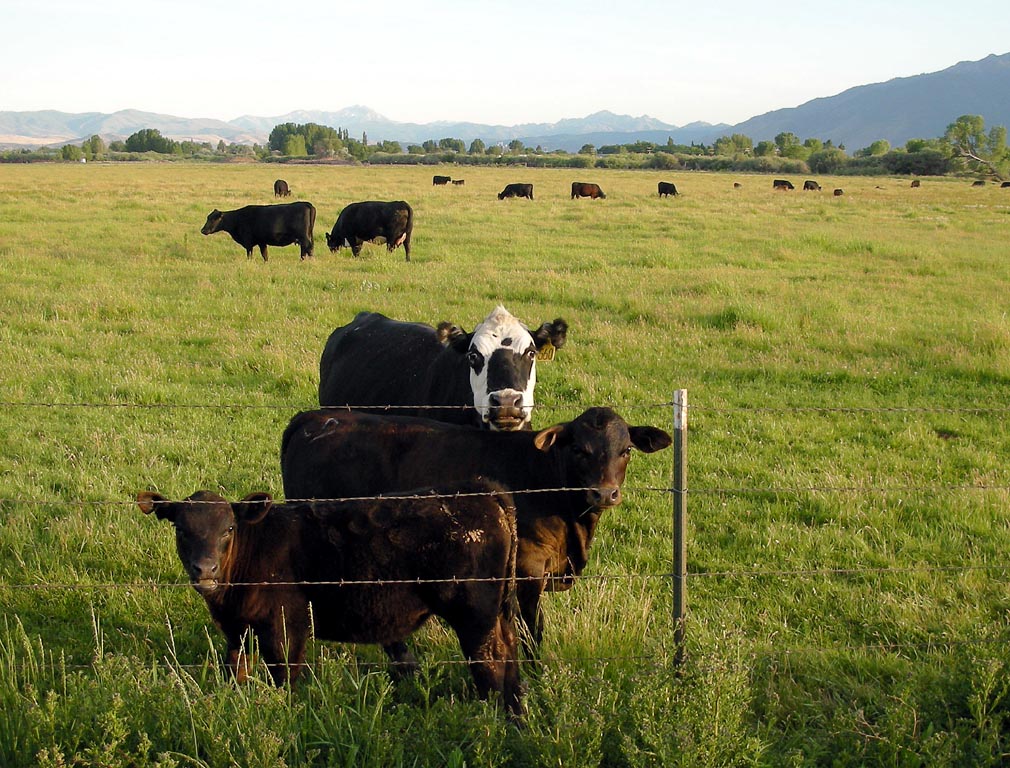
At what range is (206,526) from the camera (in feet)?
12.9

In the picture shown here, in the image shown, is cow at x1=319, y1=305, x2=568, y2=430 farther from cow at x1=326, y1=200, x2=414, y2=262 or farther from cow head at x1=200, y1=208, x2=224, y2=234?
cow head at x1=200, y1=208, x2=224, y2=234

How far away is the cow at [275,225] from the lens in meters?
22.1

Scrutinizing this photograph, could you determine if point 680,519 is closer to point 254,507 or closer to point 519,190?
point 254,507

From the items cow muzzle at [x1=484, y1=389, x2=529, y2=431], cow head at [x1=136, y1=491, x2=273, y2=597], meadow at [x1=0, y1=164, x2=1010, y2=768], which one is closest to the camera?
meadow at [x1=0, y1=164, x2=1010, y2=768]

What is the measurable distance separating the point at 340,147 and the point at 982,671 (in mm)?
154816

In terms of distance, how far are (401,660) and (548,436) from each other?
135 centimetres

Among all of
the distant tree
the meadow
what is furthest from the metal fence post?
the distant tree

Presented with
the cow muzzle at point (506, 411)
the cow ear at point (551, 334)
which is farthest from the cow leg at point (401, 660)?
the cow ear at point (551, 334)

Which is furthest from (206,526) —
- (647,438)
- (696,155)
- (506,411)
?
(696,155)

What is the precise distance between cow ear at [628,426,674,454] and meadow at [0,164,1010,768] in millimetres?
351

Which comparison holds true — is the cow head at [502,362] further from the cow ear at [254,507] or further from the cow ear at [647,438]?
the cow ear at [254,507]

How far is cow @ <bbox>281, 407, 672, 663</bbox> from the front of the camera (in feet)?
14.9

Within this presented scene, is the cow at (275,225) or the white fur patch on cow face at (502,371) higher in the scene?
the cow at (275,225)

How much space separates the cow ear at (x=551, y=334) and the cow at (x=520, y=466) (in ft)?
5.77
